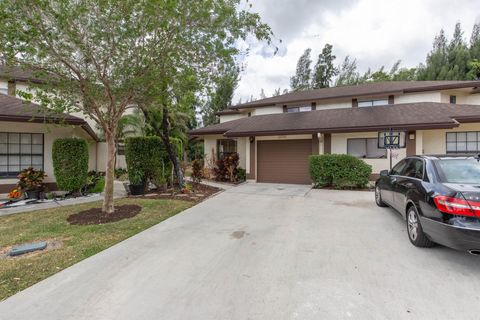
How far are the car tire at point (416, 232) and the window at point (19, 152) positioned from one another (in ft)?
39.6

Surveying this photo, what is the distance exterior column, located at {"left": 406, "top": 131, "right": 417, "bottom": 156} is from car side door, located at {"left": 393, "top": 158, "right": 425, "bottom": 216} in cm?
623

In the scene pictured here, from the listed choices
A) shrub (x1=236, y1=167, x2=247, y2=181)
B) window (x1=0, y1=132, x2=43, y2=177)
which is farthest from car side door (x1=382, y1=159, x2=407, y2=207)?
window (x1=0, y1=132, x2=43, y2=177)

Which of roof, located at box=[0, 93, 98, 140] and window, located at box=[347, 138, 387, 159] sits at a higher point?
roof, located at box=[0, 93, 98, 140]

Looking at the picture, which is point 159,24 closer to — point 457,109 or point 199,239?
point 199,239

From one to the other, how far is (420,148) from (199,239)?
10455mm

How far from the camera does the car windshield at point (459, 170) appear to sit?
3635 millimetres

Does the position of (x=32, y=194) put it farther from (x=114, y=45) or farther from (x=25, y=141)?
(x=114, y=45)

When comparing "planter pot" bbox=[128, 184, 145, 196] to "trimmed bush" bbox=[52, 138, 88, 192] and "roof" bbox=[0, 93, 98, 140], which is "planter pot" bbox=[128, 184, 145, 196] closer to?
"trimmed bush" bbox=[52, 138, 88, 192]

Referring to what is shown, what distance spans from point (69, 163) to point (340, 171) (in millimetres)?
10538

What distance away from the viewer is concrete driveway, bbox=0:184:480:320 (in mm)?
2457

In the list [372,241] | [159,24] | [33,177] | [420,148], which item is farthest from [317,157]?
[33,177]

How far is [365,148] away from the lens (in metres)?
11.0

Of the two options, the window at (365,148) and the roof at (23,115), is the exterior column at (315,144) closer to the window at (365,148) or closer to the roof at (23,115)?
the window at (365,148)

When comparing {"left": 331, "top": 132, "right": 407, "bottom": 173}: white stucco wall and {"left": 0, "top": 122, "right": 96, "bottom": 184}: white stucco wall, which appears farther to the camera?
{"left": 331, "top": 132, "right": 407, "bottom": 173}: white stucco wall
